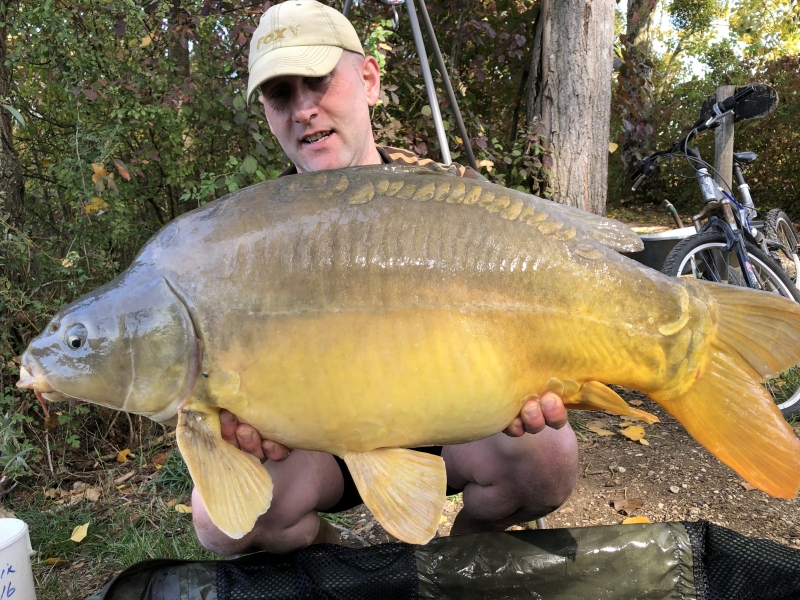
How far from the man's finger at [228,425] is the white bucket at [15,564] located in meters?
0.68

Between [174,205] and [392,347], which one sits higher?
[174,205]

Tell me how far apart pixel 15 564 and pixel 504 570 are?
109 cm

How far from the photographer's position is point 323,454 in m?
1.44

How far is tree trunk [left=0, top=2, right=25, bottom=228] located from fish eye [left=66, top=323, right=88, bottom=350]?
1.55 meters

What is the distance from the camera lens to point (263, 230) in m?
1.01

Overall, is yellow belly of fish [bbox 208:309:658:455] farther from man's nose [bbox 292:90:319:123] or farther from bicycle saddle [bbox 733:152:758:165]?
bicycle saddle [bbox 733:152:758:165]

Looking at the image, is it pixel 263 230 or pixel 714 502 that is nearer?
pixel 263 230

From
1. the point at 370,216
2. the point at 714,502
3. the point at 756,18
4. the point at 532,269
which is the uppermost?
the point at 756,18

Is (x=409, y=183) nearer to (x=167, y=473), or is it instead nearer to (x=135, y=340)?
(x=135, y=340)

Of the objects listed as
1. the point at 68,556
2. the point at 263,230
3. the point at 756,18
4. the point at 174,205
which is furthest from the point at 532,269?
the point at 756,18

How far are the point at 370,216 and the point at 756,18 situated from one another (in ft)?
55.1

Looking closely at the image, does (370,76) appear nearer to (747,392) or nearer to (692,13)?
(747,392)

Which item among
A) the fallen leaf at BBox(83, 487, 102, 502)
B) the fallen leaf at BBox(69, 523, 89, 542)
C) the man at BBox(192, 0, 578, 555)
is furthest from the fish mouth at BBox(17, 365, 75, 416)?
the fallen leaf at BBox(83, 487, 102, 502)

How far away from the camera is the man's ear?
1.63 m
